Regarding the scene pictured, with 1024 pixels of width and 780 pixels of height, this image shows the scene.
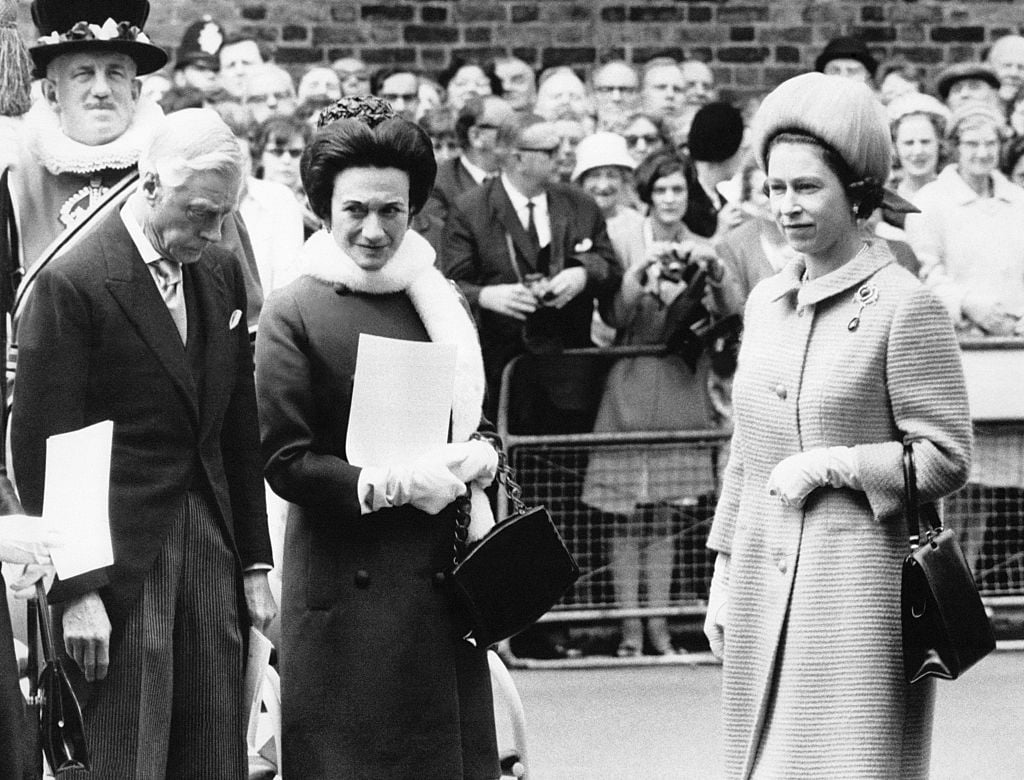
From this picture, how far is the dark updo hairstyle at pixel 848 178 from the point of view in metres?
4.50

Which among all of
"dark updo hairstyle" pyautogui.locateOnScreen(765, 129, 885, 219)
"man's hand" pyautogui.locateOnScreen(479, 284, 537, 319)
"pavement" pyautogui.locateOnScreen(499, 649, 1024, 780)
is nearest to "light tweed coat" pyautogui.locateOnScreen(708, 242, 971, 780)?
"dark updo hairstyle" pyautogui.locateOnScreen(765, 129, 885, 219)

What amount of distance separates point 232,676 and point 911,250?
4365 mm

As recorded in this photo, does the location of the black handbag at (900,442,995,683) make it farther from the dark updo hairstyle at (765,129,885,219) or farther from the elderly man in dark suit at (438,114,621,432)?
the elderly man in dark suit at (438,114,621,432)

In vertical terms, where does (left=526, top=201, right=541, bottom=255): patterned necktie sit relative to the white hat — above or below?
below

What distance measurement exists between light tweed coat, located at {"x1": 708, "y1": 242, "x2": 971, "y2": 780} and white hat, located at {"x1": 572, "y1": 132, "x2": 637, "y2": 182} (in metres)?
4.24

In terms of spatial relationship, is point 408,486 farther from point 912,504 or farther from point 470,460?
point 912,504

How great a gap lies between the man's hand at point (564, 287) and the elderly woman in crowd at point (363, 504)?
295cm

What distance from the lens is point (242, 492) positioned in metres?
4.62

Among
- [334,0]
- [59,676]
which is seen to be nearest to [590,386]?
[59,676]

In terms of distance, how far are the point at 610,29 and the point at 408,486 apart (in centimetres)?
838

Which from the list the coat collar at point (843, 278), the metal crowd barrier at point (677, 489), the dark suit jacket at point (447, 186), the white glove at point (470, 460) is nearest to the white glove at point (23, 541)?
the white glove at point (470, 460)

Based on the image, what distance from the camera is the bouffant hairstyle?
4.66m

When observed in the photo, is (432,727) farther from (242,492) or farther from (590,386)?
(590,386)

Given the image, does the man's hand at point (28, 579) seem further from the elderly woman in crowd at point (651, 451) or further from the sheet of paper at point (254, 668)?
Result: the elderly woman in crowd at point (651, 451)
